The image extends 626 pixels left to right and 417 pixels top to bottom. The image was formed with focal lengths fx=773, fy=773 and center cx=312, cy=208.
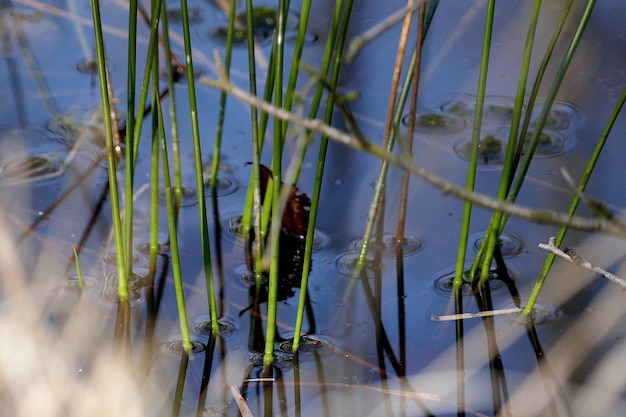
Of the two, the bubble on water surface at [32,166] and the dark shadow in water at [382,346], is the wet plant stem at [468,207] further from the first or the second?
the bubble on water surface at [32,166]

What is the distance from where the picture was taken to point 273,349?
1271 mm

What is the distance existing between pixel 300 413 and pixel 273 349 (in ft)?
0.43

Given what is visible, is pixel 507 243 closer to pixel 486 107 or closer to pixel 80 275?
pixel 486 107

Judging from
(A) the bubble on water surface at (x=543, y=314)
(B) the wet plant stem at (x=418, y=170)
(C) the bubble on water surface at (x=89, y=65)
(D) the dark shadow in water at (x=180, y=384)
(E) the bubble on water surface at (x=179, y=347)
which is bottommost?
(B) the wet plant stem at (x=418, y=170)

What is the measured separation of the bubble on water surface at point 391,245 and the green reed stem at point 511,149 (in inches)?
5.6

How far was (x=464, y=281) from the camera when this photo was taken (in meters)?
1.43

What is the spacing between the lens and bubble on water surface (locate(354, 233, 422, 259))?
1507 millimetres

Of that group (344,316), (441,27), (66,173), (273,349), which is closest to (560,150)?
(441,27)

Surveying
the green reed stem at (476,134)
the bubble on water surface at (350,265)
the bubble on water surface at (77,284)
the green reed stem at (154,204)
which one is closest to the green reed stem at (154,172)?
the green reed stem at (154,204)

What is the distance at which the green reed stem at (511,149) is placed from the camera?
3.82 ft

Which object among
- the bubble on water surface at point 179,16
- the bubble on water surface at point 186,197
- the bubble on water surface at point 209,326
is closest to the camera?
the bubble on water surface at point 209,326

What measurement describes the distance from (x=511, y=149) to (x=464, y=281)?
11.7 inches

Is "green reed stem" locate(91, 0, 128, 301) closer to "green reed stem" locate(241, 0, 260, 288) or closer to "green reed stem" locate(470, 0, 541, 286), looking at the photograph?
"green reed stem" locate(241, 0, 260, 288)

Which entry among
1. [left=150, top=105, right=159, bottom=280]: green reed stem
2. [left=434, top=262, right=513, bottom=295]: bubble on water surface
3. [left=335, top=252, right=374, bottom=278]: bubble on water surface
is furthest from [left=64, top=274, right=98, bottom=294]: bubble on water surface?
[left=434, top=262, right=513, bottom=295]: bubble on water surface
